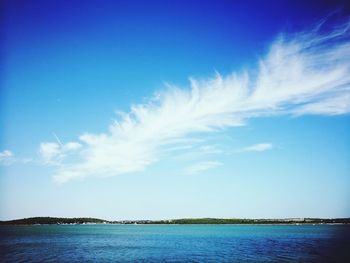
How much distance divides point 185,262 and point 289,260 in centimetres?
1296

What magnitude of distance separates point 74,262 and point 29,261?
5799 mm

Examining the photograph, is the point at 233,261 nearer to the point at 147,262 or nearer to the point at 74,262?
the point at 147,262

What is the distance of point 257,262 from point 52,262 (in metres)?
25.3

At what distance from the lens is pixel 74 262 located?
128 feet

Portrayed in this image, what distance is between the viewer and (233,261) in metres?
38.8

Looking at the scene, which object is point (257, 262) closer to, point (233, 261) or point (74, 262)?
point (233, 261)

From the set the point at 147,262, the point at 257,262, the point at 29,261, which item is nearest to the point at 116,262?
the point at 147,262

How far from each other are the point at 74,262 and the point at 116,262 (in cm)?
527

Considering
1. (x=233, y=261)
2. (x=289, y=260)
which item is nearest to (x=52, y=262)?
(x=233, y=261)

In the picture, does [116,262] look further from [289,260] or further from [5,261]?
[289,260]

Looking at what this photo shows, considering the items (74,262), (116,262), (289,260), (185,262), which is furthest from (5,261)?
(289,260)

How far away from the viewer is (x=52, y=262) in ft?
126

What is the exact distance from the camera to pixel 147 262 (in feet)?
126

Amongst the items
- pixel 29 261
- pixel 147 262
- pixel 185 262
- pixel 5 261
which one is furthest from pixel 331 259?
pixel 5 261
